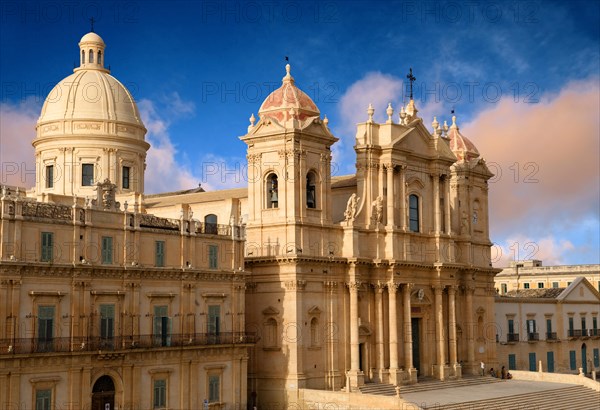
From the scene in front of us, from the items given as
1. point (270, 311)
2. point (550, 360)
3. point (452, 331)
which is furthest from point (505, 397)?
point (550, 360)

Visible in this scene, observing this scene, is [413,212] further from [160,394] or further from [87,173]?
[160,394]

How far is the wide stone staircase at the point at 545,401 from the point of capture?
5059cm

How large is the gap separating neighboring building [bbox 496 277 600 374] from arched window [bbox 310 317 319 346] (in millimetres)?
23408

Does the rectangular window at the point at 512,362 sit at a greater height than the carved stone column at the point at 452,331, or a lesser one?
lesser

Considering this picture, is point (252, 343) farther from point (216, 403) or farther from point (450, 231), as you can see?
point (450, 231)

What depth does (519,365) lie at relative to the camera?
73.6 metres

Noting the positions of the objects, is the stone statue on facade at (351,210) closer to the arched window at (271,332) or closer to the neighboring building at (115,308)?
the arched window at (271,332)

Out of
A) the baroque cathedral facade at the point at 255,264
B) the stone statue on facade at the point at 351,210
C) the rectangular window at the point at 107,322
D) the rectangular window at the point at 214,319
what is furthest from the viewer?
the stone statue on facade at the point at 351,210

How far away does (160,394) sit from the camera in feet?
145

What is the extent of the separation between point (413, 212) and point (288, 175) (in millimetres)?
11089

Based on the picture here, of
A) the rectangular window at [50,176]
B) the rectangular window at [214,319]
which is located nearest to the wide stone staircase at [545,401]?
the rectangular window at [214,319]

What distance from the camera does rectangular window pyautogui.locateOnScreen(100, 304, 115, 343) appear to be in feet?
138

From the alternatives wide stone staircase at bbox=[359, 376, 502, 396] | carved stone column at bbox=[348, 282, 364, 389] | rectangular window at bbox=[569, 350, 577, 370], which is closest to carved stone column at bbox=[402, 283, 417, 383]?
wide stone staircase at bbox=[359, 376, 502, 396]

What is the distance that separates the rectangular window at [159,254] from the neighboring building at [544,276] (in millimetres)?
61302
